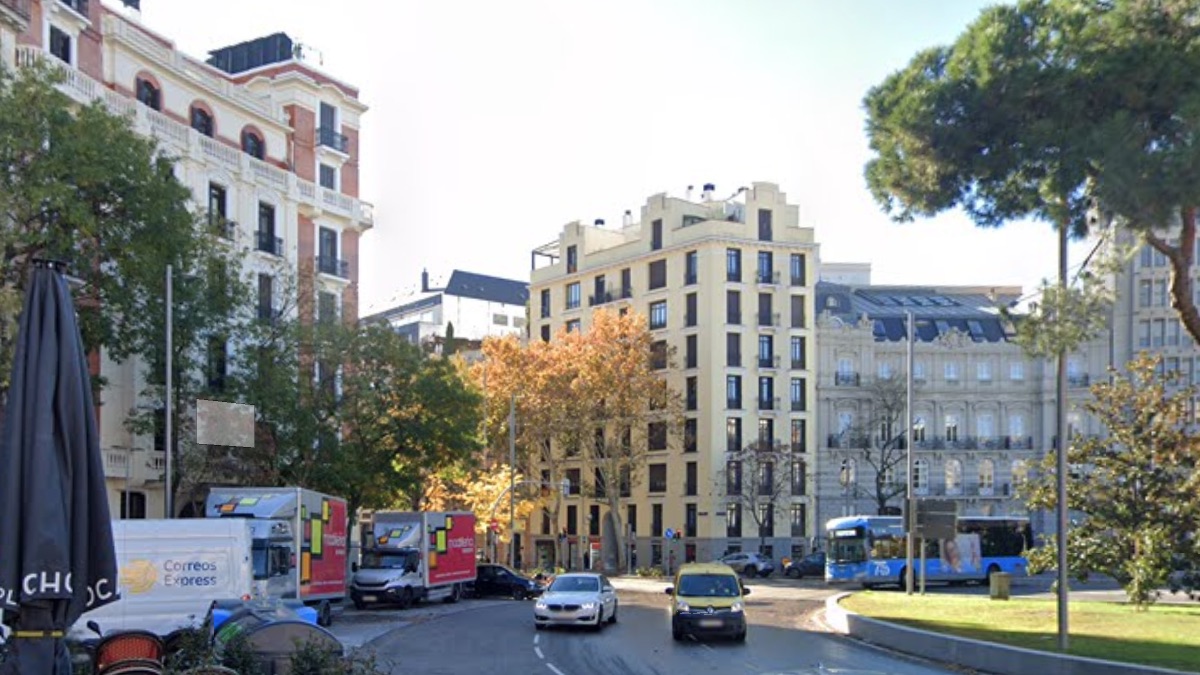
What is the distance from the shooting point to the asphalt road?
826 inches

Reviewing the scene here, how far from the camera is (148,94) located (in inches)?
1640

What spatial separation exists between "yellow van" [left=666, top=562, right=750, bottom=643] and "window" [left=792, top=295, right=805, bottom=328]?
54933 millimetres

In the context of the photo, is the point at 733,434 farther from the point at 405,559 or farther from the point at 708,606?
the point at 708,606

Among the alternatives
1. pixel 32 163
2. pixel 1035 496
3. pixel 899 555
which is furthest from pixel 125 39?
pixel 899 555

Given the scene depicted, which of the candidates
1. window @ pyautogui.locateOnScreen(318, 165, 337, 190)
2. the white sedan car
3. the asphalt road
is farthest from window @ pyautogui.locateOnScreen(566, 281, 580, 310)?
the white sedan car

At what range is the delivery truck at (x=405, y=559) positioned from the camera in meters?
38.2

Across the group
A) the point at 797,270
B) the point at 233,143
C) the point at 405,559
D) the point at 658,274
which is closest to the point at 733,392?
the point at 797,270

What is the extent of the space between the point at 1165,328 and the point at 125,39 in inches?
2758

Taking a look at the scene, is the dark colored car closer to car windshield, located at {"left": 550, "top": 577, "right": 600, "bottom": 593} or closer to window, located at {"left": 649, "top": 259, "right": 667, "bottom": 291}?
car windshield, located at {"left": 550, "top": 577, "right": 600, "bottom": 593}

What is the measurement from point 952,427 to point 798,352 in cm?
1210

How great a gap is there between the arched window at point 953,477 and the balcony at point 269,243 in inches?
2030

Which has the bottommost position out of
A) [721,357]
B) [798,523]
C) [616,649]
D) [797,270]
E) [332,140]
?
[798,523]

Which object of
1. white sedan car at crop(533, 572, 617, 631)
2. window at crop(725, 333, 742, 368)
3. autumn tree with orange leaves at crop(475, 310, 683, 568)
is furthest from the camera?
window at crop(725, 333, 742, 368)

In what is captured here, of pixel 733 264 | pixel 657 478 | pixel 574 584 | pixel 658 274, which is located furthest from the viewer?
pixel 658 274
